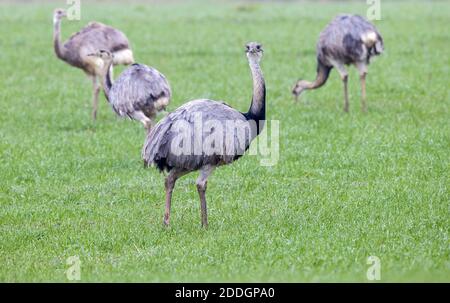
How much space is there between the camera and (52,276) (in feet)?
28.4

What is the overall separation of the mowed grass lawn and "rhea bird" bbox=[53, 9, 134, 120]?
925 mm

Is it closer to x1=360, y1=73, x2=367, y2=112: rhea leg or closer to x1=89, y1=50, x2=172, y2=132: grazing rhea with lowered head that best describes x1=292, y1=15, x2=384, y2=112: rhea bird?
x1=360, y1=73, x2=367, y2=112: rhea leg

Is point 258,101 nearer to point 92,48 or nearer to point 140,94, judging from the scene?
point 140,94

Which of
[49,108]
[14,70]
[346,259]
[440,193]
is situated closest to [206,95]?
[49,108]

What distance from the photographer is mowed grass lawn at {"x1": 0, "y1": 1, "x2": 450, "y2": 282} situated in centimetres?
896

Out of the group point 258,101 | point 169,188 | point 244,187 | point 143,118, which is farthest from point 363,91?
point 169,188

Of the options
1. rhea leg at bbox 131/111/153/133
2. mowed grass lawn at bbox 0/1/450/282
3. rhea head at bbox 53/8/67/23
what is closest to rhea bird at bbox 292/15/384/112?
mowed grass lawn at bbox 0/1/450/282

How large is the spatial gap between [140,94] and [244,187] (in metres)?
2.13

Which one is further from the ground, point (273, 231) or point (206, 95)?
point (206, 95)

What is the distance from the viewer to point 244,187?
12.3m

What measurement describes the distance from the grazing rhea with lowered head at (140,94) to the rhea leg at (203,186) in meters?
3.37

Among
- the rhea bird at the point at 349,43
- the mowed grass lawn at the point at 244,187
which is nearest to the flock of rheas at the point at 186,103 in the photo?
the rhea bird at the point at 349,43
